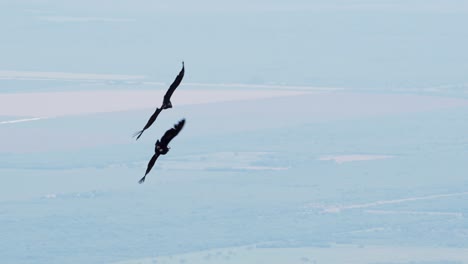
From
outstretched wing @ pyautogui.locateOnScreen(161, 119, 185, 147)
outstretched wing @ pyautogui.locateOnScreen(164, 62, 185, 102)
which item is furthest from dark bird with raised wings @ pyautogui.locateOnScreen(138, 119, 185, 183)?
outstretched wing @ pyautogui.locateOnScreen(164, 62, 185, 102)

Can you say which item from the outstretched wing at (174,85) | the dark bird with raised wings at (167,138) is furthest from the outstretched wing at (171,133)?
the outstretched wing at (174,85)

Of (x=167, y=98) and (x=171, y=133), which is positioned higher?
(x=167, y=98)

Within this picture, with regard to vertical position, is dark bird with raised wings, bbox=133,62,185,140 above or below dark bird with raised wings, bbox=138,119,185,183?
above

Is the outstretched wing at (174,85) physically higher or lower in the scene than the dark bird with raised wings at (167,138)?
higher

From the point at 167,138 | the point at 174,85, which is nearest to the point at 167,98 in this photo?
the point at 174,85

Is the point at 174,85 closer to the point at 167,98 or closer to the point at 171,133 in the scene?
the point at 167,98

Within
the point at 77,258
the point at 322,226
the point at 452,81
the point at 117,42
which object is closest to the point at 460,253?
the point at 322,226

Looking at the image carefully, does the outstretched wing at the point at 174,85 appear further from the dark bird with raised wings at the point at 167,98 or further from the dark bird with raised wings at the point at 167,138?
the dark bird with raised wings at the point at 167,138

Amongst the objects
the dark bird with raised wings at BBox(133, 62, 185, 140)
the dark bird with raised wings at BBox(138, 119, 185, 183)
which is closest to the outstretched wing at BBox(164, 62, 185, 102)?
the dark bird with raised wings at BBox(133, 62, 185, 140)

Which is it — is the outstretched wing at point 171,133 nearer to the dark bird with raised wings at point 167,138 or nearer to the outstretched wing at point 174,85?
the dark bird with raised wings at point 167,138

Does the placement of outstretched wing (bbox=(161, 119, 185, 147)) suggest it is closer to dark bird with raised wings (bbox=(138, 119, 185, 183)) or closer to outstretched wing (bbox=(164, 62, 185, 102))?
dark bird with raised wings (bbox=(138, 119, 185, 183))

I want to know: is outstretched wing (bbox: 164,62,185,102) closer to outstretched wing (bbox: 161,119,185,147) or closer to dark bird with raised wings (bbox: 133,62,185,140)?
dark bird with raised wings (bbox: 133,62,185,140)
